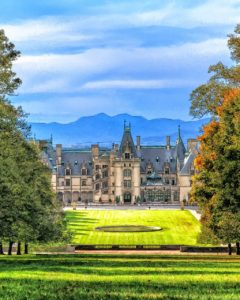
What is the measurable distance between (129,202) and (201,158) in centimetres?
8906

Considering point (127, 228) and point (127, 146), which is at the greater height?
point (127, 146)

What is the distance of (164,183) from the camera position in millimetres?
132125

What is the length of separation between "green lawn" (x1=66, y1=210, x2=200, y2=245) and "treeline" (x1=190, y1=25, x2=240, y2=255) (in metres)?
12.7

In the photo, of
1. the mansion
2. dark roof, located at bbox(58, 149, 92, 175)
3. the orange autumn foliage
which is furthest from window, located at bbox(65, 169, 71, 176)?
the orange autumn foliage

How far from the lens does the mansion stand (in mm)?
130000

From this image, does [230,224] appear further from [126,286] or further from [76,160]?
[76,160]

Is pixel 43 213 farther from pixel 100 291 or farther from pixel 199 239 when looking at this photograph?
pixel 100 291

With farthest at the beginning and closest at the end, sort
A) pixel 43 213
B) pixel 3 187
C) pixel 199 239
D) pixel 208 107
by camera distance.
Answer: pixel 199 239 → pixel 208 107 → pixel 43 213 → pixel 3 187

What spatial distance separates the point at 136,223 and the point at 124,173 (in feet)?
166

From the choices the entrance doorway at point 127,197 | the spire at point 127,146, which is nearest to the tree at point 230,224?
the entrance doorway at point 127,197

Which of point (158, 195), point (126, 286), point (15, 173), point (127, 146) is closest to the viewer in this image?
point (126, 286)

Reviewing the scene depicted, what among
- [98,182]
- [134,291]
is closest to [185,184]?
[98,182]

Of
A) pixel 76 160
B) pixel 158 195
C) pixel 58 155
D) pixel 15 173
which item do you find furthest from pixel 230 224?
pixel 58 155

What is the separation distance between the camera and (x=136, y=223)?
80.7 m
